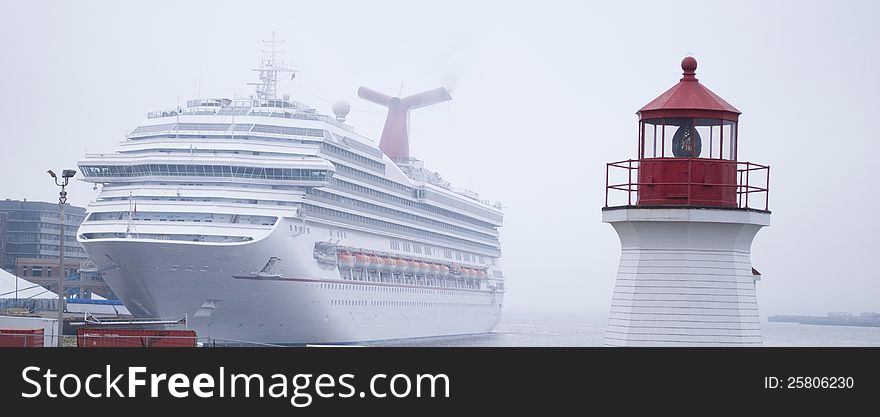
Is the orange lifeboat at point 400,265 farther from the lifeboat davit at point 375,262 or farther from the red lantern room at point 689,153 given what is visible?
the red lantern room at point 689,153

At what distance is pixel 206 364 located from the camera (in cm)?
891

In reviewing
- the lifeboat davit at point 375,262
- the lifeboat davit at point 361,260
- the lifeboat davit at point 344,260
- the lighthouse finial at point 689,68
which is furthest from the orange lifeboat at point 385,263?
the lighthouse finial at point 689,68

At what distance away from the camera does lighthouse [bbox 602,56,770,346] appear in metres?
13.0

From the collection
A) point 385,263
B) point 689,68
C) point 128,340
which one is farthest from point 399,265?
point 689,68

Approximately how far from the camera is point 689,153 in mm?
13211

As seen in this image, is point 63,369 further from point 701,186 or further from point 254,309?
point 254,309

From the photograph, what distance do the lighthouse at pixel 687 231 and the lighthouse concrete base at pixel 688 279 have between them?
1 cm

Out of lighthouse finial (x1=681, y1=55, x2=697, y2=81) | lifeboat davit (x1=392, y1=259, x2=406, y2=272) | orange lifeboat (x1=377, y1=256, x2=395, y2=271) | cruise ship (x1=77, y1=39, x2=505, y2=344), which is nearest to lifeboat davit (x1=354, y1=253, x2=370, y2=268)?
cruise ship (x1=77, y1=39, x2=505, y2=344)

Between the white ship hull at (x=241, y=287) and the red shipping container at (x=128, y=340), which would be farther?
the white ship hull at (x=241, y=287)

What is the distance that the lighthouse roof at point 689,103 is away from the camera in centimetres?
1317

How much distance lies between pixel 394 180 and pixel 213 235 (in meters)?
20.5

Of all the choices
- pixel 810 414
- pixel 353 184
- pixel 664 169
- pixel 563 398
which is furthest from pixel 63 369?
pixel 353 184

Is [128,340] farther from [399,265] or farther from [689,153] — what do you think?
[399,265]

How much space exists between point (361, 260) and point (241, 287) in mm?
11332
